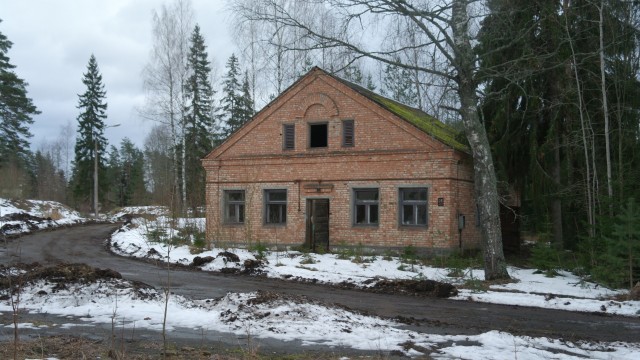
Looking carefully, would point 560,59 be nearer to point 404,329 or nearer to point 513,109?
point 513,109

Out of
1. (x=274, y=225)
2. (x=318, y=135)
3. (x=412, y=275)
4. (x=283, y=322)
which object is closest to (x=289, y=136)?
(x=318, y=135)

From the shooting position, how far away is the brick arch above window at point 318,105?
23438 mm

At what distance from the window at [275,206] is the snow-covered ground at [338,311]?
658 centimetres

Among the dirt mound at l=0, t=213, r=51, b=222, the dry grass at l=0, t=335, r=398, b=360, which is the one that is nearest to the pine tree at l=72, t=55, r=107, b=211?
the dirt mound at l=0, t=213, r=51, b=222

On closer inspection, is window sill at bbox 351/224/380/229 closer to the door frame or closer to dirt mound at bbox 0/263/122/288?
the door frame

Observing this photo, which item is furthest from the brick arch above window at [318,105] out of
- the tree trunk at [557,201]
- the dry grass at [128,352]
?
the dry grass at [128,352]

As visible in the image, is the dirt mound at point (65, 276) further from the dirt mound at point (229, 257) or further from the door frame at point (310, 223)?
the door frame at point (310, 223)

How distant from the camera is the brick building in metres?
21.6

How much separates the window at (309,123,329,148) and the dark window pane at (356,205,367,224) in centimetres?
327

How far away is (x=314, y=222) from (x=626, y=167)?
11516 mm

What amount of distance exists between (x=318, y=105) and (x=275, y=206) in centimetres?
466

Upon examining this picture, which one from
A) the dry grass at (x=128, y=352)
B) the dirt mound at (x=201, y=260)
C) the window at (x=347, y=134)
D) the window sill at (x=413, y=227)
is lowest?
the dry grass at (x=128, y=352)

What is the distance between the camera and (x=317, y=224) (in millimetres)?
23406

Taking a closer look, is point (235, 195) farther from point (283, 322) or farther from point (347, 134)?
point (283, 322)
